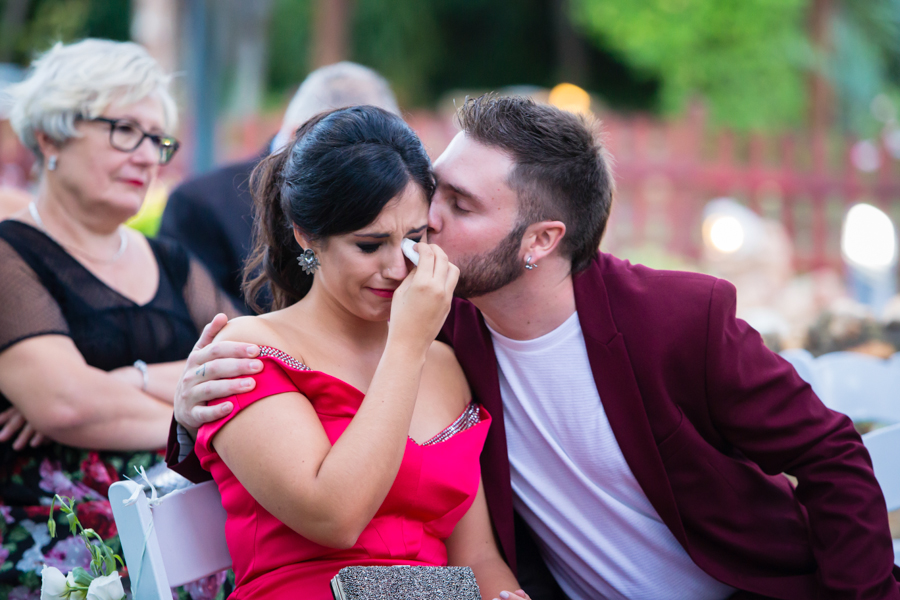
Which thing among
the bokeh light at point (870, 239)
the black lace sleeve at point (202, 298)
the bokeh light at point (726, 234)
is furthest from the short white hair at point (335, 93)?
the bokeh light at point (726, 234)

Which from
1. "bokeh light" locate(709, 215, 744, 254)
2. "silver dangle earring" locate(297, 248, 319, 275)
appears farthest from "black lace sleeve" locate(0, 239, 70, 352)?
"bokeh light" locate(709, 215, 744, 254)

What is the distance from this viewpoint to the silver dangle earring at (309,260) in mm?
2074

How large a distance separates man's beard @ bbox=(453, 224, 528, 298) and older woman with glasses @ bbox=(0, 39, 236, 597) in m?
1.14

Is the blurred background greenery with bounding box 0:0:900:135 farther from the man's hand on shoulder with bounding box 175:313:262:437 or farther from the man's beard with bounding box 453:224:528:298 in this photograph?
the man's hand on shoulder with bounding box 175:313:262:437

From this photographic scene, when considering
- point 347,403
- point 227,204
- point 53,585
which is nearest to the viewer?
point 53,585

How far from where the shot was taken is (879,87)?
1374 cm

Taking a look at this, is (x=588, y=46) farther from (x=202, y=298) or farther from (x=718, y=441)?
(x=718, y=441)

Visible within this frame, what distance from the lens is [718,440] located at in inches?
91.5

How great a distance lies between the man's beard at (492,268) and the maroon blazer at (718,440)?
0.21 metres

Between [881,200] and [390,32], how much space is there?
382 inches

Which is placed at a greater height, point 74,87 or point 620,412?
point 74,87

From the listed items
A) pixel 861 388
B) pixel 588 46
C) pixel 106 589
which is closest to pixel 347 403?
pixel 106 589

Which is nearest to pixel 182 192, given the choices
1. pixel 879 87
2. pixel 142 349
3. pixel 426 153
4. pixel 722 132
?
pixel 142 349

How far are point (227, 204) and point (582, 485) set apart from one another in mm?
2591
